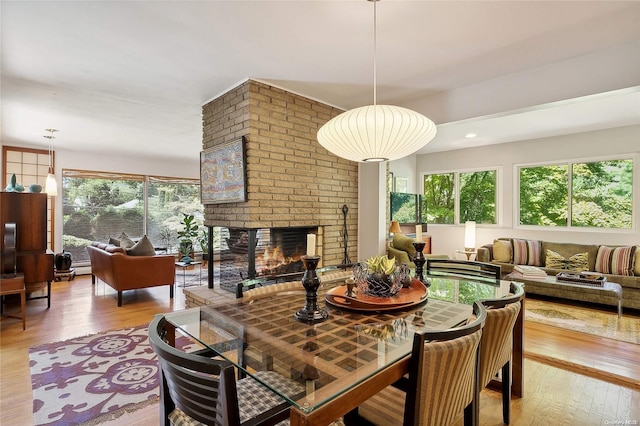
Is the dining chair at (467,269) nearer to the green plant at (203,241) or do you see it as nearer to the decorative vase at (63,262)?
the green plant at (203,241)

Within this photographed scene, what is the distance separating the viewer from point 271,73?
10.4ft

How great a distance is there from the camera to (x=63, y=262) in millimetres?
5973

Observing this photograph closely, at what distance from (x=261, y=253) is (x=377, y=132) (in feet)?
7.41

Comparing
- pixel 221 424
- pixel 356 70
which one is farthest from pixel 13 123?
pixel 221 424

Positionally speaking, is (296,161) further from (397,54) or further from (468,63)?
(468,63)

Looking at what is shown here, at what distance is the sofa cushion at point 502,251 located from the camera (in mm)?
5363

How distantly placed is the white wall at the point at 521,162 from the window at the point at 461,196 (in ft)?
0.48

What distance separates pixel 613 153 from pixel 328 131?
5.68 meters

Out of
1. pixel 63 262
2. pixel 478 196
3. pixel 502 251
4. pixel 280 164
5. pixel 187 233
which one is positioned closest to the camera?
pixel 280 164

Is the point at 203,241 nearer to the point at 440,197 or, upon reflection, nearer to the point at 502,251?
the point at 440,197

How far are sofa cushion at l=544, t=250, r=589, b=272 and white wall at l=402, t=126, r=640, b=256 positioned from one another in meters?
1.03

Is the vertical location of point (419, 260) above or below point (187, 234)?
above

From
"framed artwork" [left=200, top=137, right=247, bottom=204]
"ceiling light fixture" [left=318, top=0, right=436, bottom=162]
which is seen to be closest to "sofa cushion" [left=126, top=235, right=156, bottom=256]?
"framed artwork" [left=200, top=137, right=247, bottom=204]

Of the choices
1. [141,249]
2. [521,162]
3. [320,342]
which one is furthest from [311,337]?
[521,162]
